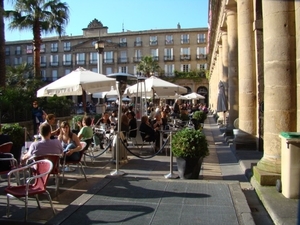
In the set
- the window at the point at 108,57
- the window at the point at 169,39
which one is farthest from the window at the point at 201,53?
the window at the point at 108,57

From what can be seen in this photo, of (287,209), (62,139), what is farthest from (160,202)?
(62,139)

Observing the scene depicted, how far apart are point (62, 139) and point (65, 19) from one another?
2246 cm

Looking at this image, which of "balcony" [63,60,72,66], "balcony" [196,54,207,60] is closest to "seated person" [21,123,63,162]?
"balcony" [196,54,207,60]

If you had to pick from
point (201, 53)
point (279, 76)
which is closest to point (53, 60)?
point (201, 53)

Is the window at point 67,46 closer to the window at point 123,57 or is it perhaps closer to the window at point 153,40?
the window at point 123,57

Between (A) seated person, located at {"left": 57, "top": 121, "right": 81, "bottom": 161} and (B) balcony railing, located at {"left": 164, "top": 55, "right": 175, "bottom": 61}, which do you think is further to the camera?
(B) balcony railing, located at {"left": 164, "top": 55, "right": 175, "bottom": 61}

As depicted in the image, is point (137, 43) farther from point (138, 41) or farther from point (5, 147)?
point (5, 147)

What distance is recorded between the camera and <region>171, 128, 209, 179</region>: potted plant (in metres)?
6.67

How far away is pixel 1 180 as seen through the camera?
269 inches

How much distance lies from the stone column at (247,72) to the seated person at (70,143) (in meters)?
5.15

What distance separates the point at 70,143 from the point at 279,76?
14.0 feet

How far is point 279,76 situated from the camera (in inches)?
235

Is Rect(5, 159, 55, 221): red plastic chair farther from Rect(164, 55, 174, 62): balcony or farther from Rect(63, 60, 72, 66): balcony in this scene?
Rect(63, 60, 72, 66): balcony

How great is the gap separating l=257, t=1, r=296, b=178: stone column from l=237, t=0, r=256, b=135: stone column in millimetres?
3719
